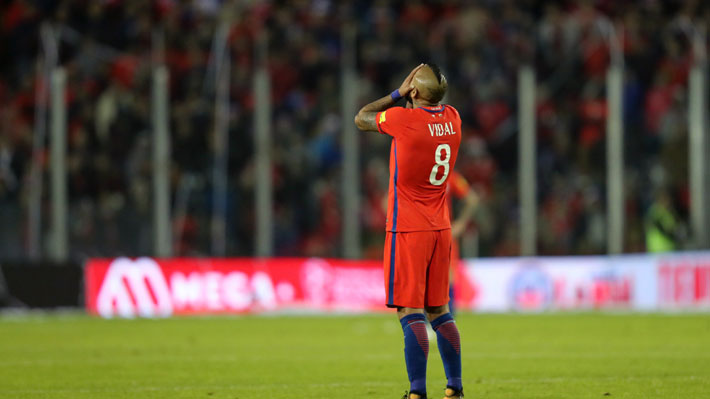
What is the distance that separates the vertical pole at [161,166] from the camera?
740 inches

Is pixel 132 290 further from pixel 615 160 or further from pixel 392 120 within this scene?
pixel 392 120

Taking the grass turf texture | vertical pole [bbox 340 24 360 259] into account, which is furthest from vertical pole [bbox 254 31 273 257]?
the grass turf texture

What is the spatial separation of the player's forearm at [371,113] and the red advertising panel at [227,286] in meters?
12.5

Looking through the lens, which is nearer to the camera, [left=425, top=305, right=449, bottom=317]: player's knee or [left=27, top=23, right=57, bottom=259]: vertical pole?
[left=425, top=305, right=449, bottom=317]: player's knee

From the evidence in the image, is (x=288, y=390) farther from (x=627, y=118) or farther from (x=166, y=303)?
(x=627, y=118)

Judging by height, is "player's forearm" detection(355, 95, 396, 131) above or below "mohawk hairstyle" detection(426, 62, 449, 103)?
below

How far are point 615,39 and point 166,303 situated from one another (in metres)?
8.97

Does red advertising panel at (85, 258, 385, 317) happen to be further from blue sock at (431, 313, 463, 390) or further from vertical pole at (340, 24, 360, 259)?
blue sock at (431, 313, 463, 390)

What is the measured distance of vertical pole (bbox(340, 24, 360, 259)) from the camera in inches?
774

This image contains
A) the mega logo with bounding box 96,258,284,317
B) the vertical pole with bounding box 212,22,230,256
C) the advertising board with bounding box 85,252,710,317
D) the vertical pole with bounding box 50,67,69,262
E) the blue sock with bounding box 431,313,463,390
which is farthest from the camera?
the advertising board with bounding box 85,252,710,317

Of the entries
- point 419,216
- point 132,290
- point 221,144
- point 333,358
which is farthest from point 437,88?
point 132,290

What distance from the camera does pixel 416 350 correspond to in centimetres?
712

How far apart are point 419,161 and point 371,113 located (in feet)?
1.45

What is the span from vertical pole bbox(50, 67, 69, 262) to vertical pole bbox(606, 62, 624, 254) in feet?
29.5
